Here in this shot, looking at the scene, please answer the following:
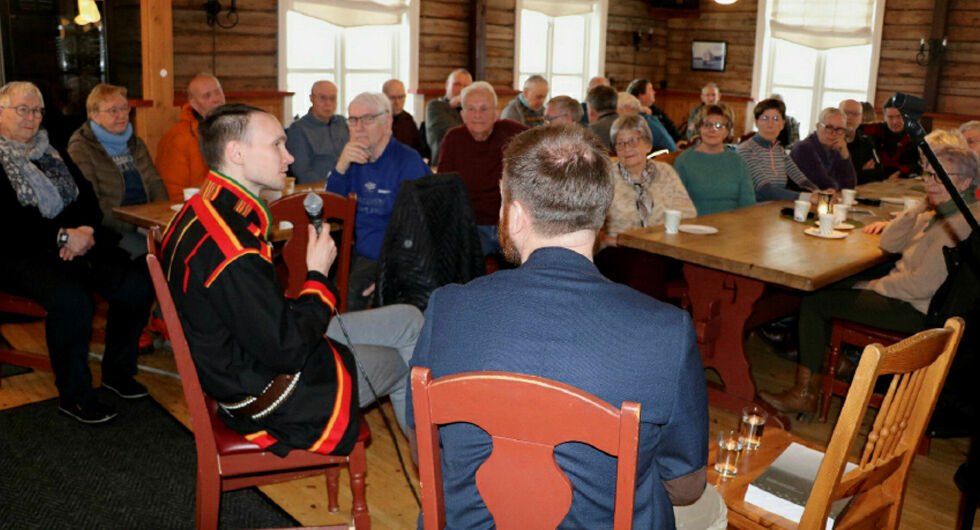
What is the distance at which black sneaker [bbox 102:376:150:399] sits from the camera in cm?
337

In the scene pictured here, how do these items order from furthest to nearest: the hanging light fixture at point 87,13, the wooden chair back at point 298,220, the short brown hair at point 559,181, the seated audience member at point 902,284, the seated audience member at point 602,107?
the seated audience member at point 602,107 → the hanging light fixture at point 87,13 → the seated audience member at point 902,284 → the wooden chair back at point 298,220 → the short brown hair at point 559,181

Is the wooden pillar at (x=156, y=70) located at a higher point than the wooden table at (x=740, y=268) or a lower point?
higher

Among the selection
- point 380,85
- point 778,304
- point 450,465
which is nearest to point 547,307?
point 450,465

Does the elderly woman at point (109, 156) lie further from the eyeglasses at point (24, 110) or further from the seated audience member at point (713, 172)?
the seated audience member at point (713, 172)

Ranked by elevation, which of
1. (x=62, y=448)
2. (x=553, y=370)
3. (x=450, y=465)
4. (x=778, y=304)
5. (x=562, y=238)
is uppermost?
(x=562, y=238)

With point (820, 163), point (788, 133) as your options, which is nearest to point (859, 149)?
point (820, 163)

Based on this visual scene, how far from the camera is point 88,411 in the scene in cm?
315

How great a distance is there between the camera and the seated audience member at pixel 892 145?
6.73 m

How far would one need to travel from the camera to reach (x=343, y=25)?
24.2 ft

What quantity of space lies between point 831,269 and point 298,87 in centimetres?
547

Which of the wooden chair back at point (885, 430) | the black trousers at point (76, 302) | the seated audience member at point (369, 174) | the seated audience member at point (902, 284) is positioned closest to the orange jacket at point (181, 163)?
the black trousers at point (76, 302)

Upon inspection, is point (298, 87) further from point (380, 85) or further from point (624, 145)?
point (624, 145)

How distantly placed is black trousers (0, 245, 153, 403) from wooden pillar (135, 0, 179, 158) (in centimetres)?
215

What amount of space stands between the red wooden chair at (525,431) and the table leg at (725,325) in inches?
92.1
